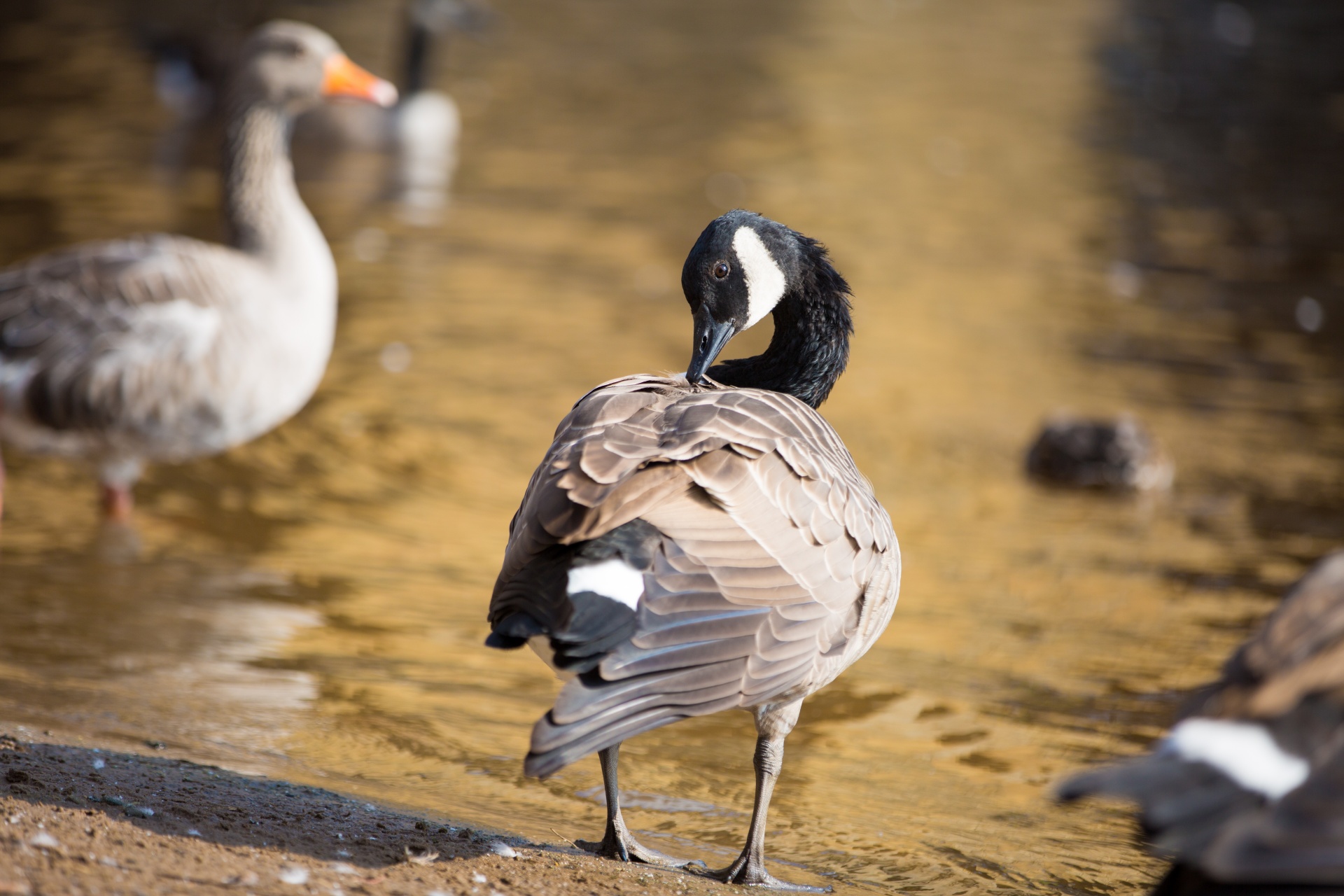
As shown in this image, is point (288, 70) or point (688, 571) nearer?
point (688, 571)

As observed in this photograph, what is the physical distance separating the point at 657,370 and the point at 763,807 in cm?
546

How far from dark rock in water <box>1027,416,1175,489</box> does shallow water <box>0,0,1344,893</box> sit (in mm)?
166

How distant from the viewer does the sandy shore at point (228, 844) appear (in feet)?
10.3

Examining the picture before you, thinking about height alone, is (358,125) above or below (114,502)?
above

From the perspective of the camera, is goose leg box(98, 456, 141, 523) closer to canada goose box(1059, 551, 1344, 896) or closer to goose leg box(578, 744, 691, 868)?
goose leg box(578, 744, 691, 868)

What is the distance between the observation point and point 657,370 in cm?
909

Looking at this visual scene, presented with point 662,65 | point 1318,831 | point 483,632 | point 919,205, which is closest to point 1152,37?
point 662,65

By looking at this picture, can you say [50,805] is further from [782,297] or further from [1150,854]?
[1150,854]

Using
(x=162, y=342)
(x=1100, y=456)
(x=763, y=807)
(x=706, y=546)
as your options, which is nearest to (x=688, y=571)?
(x=706, y=546)

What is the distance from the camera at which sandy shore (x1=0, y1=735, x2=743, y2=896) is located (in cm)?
314

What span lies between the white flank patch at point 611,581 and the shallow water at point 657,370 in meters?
1.15

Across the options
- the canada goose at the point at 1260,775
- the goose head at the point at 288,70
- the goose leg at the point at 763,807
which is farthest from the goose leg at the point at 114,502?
the canada goose at the point at 1260,775

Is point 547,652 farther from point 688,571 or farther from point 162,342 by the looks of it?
point 162,342

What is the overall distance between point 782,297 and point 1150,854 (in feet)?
7.18
